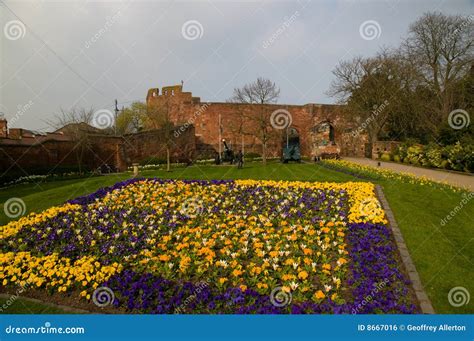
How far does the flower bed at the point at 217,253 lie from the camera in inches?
205

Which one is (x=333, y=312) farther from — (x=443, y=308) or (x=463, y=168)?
(x=463, y=168)

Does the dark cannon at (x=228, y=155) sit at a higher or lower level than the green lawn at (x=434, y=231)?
higher

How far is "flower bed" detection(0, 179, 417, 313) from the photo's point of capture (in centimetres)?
520

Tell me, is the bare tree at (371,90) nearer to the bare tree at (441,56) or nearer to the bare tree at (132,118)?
the bare tree at (441,56)

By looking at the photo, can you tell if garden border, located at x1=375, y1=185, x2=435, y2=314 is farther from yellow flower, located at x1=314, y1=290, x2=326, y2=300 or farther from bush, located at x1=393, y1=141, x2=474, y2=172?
bush, located at x1=393, y1=141, x2=474, y2=172

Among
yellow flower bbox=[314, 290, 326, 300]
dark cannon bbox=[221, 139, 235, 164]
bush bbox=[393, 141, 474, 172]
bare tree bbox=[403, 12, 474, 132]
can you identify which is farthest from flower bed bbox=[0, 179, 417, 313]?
bare tree bbox=[403, 12, 474, 132]

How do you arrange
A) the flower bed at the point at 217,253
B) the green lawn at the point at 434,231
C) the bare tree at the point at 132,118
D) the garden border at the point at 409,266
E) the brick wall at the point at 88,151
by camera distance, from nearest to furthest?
the garden border at the point at 409,266
the flower bed at the point at 217,253
the green lawn at the point at 434,231
the brick wall at the point at 88,151
the bare tree at the point at 132,118

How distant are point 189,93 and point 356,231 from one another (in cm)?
3459

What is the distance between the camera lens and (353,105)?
35.6 metres

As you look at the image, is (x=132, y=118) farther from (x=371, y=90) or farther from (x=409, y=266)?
(x=409, y=266)

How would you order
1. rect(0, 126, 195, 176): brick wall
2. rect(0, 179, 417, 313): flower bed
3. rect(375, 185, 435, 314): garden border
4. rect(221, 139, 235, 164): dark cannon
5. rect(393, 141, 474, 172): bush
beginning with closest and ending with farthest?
rect(375, 185, 435, 314): garden border < rect(0, 179, 417, 313): flower bed < rect(393, 141, 474, 172): bush < rect(0, 126, 195, 176): brick wall < rect(221, 139, 235, 164): dark cannon

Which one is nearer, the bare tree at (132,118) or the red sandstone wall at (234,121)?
the red sandstone wall at (234,121)

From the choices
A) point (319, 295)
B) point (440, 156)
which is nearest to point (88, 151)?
point (440, 156)

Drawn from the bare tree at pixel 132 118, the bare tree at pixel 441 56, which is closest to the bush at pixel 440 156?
the bare tree at pixel 441 56
